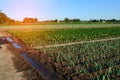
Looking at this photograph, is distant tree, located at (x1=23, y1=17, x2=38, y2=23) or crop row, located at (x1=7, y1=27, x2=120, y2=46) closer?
crop row, located at (x1=7, y1=27, x2=120, y2=46)

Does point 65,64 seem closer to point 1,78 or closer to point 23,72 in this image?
point 23,72

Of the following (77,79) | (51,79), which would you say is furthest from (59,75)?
(77,79)

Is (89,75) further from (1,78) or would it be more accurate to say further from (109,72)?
(1,78)

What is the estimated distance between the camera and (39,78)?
922cm

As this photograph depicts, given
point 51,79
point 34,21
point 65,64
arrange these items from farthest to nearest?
point 34,21
point 65,64
point 51,79

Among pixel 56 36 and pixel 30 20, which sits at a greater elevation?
pixel 56 36

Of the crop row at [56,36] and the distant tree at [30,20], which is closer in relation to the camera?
the crop row at [56,36]

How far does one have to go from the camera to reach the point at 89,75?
894 cm

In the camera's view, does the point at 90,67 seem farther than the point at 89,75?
Yes

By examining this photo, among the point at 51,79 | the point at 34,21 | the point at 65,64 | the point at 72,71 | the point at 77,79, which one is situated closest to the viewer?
the point at 77,79

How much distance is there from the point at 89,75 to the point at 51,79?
161 centimetres

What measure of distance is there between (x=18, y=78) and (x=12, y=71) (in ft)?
4.52

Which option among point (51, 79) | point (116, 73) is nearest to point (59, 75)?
point (51, 79)

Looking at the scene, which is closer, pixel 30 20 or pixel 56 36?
pixel 56 36
